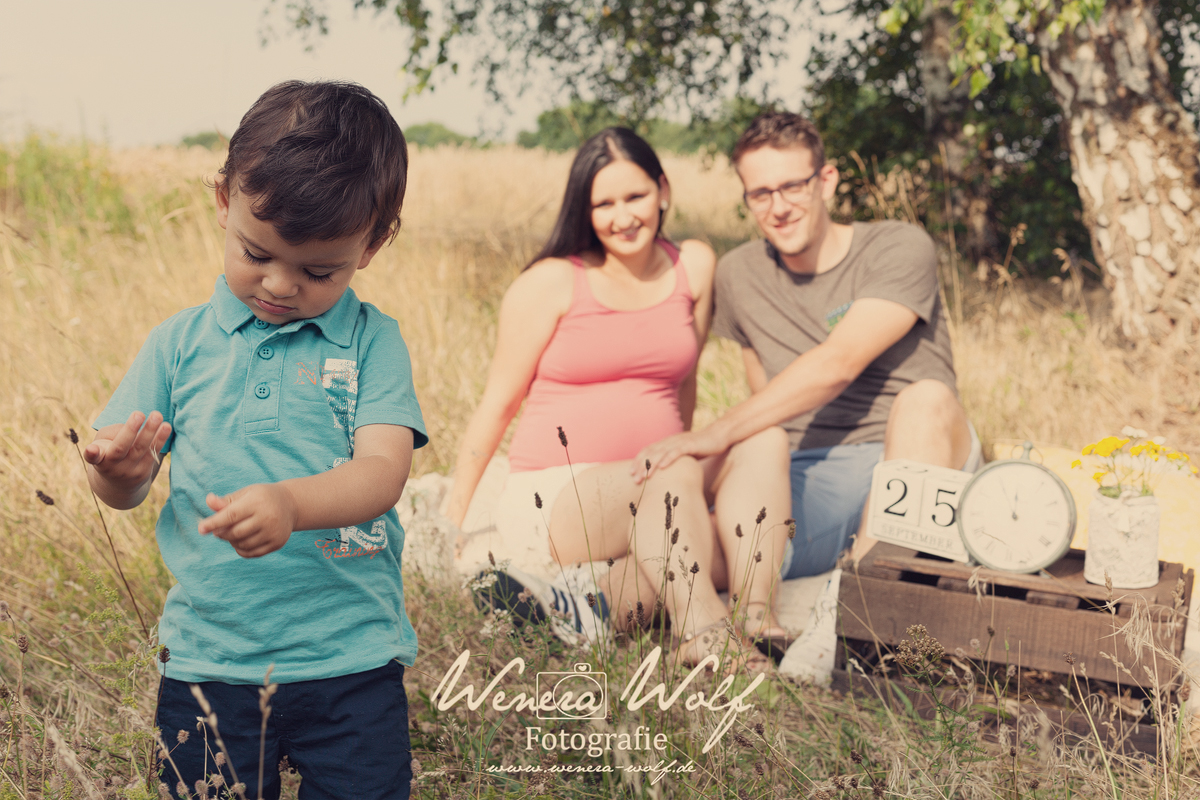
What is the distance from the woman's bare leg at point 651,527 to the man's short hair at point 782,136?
3.69 ft

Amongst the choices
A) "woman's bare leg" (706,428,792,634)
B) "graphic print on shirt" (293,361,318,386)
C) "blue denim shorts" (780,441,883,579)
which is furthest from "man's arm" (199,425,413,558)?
"blue denim shorts" (780,441,883,579)

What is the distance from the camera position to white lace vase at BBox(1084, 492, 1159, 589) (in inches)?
70.4

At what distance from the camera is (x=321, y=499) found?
1.07 metres

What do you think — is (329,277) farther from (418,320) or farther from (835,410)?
(418,320)

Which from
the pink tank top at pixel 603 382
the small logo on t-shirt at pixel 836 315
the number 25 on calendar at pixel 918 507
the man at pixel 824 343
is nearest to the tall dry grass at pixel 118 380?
the number 25 on calendar at pixel 918 507

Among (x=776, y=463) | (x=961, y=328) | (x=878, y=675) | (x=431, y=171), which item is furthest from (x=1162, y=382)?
(x=431, y=171)

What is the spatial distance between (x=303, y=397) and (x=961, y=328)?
3.93 metres

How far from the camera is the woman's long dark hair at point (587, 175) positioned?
9.17ft

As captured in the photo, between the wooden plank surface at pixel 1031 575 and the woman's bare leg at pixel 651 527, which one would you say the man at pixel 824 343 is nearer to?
the woman's bare leg at pixel 651 527

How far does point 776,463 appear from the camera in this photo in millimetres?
2469

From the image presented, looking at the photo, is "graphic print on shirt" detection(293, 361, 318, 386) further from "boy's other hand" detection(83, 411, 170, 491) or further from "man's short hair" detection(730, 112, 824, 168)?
"man's short hair" detection(730, 112, 824, 168)

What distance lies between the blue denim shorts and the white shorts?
672 millimetres

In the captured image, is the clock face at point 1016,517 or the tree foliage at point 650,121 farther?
the tree foliage at point 650,121

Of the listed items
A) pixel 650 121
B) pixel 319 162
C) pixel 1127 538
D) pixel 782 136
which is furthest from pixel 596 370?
pixel 650 121
